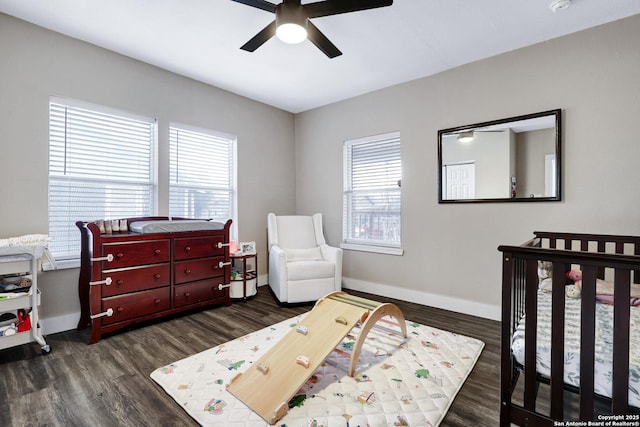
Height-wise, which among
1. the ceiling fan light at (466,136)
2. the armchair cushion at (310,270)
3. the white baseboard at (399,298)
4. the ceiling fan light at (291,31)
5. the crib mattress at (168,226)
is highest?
the ceiling fan light at (291,31)

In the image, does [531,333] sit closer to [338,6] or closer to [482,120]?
[338,6]

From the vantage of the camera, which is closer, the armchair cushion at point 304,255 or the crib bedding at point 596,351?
the crib bedding at point 596,351

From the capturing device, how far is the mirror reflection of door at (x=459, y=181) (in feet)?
10.0

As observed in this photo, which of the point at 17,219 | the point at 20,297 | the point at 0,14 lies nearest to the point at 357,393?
the point at 20,297

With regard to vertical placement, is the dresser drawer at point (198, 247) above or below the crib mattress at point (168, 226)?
below

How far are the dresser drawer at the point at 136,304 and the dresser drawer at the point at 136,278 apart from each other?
5cm

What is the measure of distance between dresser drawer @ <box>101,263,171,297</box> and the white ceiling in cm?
206

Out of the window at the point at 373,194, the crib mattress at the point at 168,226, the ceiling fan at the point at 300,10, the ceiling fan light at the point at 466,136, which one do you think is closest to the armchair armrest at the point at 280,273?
the crib mattress at the point at 168,226

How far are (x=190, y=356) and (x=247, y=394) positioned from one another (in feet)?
2.47

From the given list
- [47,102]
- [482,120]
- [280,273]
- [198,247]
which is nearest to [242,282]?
[280,273]

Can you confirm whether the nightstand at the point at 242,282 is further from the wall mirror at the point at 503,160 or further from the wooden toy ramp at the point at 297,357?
the wall mirror at the point at 503,160

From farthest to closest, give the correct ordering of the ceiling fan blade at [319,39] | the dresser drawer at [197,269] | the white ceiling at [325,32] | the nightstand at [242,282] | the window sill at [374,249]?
the window sill at [374,249], the nightstand at [242,282], the dresser drawer at [197,269], the white ceiling at [325,32], the ceiling fan blade at [319,39]

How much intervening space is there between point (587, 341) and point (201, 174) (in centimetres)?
364

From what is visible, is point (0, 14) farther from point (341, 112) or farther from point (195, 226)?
point (341, 112)
